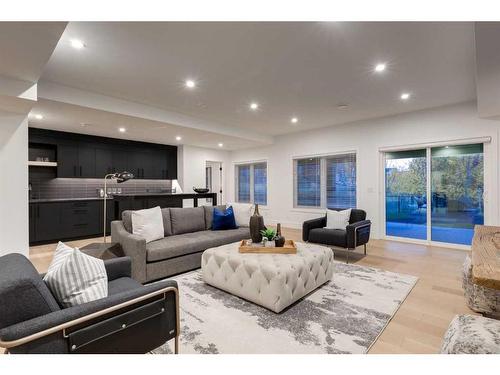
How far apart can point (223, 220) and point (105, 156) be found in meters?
4.03

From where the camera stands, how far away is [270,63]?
2.89m

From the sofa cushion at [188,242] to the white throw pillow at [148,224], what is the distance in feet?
0.33

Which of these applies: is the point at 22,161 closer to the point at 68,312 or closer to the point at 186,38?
the point at 186,38

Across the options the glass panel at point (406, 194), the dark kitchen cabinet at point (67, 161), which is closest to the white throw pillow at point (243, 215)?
the glass panel at point (406, 194)

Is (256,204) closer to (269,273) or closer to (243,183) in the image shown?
(269,273)

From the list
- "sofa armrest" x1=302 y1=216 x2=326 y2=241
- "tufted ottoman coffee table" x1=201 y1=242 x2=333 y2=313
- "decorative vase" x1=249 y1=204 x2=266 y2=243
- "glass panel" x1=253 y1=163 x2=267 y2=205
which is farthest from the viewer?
"glass panel" x1=253 y1=163 x2=267 y2=205

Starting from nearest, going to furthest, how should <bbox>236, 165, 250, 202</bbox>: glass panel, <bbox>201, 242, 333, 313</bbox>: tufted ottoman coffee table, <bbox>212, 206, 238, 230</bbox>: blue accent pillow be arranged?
1. <bbox>201, 242, 333, 313</bbox>: tufted ottoman coffee table
2. <bbox>212, 206, 238, 230</bbox>: blue accent pillow
3. <bbox>236, 165, 250, 202</bbox>: glass panel

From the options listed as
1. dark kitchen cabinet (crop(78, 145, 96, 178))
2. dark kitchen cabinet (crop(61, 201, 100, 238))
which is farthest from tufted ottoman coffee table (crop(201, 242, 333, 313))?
dark kitchen cabinet (crop(78, 145, 96, 178))

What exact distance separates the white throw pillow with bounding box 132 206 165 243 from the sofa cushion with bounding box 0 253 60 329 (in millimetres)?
1999

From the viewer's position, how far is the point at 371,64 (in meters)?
2.92

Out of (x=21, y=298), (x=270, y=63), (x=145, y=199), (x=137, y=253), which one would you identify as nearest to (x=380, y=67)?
(x=270, y=63)

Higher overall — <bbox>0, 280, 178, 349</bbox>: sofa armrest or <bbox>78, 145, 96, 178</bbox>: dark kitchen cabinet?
<bbox>78, 145, 96, 178</bbox>: dark kitchen cabinet

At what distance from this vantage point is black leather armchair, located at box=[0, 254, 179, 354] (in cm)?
104

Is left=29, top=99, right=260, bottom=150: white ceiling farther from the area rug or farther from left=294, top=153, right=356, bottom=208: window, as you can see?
the area rug
